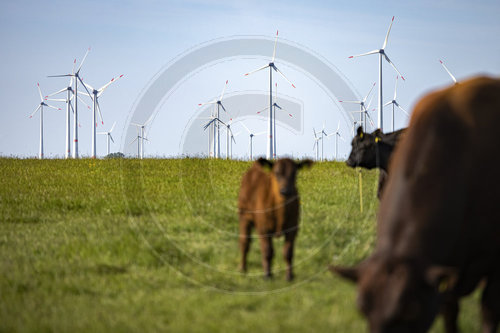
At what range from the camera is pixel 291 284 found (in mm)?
7707

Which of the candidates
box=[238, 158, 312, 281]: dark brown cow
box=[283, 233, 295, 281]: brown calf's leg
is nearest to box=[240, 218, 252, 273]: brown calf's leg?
box=[238, 158, 312, 281]: dark brown cow

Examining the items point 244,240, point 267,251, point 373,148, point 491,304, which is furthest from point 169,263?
point 373,148

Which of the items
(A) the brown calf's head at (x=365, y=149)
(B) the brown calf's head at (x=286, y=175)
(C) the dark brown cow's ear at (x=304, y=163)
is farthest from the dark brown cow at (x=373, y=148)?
(B) the brown calf's head at (x=286, y=175)

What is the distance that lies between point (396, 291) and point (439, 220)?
0.93 meters

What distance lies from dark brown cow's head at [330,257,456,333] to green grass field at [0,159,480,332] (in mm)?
2067

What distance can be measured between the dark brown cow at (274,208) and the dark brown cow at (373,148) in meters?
6.84

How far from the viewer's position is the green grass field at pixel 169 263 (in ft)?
20.8

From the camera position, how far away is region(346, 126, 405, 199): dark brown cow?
47.9ft

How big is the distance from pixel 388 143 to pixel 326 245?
5728 millimetres

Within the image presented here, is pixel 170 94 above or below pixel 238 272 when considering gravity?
above

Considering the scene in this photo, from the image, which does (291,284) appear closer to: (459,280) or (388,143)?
(459,280)

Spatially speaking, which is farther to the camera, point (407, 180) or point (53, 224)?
point (53, 224)

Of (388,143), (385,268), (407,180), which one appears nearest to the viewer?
(385,268)

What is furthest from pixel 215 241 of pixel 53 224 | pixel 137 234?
pixel 53 224
